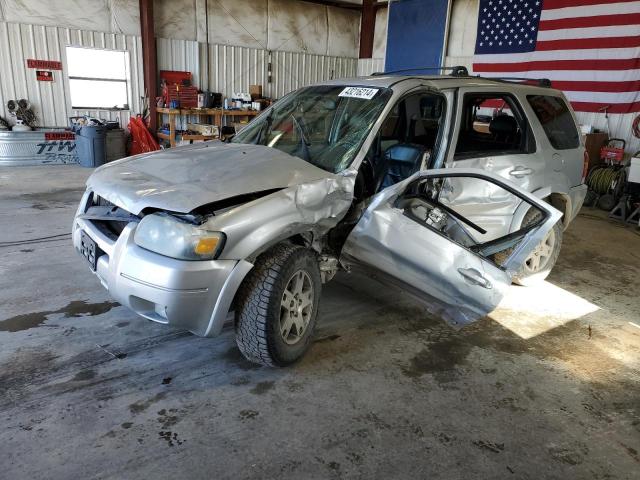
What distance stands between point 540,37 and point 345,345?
8.22 meters

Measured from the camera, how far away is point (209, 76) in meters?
11.0

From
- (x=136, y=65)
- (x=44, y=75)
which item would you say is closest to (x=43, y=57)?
(x=44, y=75)

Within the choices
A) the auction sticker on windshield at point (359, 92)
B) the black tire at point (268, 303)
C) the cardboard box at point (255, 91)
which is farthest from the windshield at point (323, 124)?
the cardboard box at point (255, 91)

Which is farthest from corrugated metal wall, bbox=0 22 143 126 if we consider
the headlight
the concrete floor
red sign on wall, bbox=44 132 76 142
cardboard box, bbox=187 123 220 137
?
the headlight

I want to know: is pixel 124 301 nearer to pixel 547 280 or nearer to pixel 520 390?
pixel 520 390

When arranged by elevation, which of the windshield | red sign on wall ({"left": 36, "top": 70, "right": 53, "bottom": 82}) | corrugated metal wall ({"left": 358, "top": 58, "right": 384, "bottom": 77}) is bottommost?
the windshield

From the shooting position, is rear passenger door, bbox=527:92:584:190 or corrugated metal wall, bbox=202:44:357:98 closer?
rear passenger door, bbox=527:92:584:190

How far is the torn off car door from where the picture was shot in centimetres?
270

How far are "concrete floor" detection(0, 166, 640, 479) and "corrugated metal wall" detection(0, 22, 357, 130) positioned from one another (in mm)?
6830

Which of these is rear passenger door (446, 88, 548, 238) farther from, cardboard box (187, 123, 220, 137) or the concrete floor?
cardboard box (187, 123, 220, 137)

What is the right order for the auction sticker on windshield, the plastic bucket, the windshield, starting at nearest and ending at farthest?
1. the windshield
2. the auction sticker on windshield
3. the plastic bucket

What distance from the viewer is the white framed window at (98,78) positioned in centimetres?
971

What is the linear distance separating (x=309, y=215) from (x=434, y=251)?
75 centimetres

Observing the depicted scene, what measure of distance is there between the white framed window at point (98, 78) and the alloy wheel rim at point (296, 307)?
8.96m
